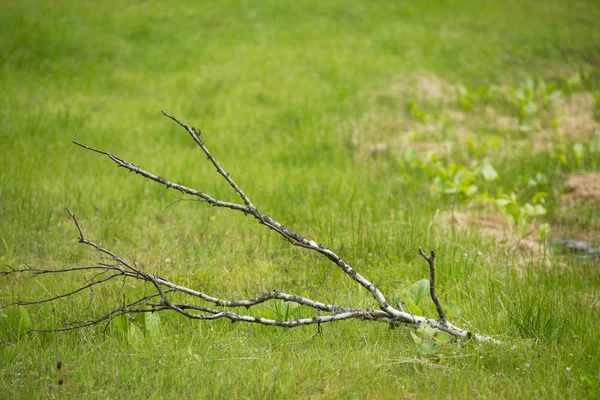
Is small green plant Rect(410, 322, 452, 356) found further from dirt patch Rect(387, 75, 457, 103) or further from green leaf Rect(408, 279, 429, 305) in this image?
dirt patch Rect(387, 75, 457, 103)

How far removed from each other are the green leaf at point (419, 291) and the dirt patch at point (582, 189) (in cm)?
354

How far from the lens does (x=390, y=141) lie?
7.98 meters

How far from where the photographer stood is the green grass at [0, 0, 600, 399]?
311 centimetres

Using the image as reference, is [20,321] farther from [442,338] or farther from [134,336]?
[442,338]

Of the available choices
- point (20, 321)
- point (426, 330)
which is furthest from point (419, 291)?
point (20, 321)

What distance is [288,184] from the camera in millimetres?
6199

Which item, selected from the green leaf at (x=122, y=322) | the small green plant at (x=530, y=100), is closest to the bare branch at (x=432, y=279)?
the green leaf at (x=122, y=322)

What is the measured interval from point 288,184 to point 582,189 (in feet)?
10.6

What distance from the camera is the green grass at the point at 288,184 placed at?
311 cm

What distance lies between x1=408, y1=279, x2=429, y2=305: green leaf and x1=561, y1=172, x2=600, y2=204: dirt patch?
354 cm

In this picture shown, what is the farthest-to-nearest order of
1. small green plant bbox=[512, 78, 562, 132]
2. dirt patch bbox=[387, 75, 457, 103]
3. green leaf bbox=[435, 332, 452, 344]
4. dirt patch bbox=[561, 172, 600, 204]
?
dirt patch bbox=[387, 75, 457, 103] → small green plant bbox=[512, 78, 562, 132] → dirt patch bbox=[561, 172, 600, 204] → green leaf bbox=[435, 332, 452, 344]

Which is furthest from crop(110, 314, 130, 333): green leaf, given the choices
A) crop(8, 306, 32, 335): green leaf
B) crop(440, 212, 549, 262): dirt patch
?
crop(440, 212, 549, 262): dirt patch

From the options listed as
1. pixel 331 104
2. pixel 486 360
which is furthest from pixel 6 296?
pixel 331 104

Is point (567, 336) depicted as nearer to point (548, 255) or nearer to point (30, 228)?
point (548, 255)
